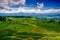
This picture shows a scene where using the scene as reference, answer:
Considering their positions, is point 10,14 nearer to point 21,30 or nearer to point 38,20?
point 21,30

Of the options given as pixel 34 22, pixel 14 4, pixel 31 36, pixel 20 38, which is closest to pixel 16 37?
pixel 20 38

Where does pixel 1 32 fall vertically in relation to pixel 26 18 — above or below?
below

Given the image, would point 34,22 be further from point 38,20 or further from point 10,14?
point 10,14

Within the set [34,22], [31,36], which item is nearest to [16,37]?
[31,36]

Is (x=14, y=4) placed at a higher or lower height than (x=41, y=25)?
higher

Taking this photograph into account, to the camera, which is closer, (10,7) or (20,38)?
(20,38)

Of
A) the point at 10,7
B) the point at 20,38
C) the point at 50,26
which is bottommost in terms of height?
the point at 20,38
